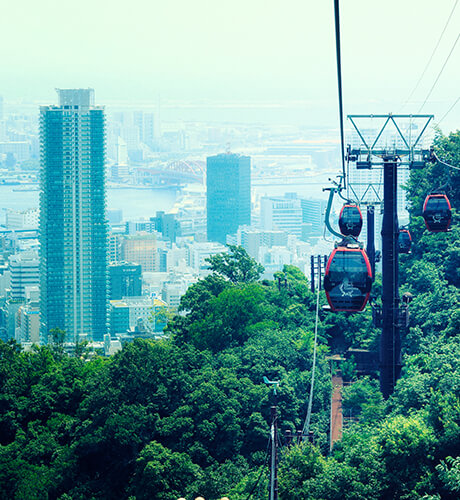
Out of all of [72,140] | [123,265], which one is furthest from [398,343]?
[123,265]

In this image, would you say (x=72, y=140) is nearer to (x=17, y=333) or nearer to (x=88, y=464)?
(x=17, y=333)

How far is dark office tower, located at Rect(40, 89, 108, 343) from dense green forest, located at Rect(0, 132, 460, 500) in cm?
8602

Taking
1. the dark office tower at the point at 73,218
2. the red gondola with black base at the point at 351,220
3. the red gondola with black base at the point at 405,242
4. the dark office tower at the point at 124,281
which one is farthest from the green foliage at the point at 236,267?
the dark office tower at the point at 124,281

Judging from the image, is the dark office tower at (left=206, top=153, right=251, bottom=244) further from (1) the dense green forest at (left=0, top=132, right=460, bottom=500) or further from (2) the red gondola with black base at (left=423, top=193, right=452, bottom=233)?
(2) the red gondola with black base at (left=423, top=193, right=452, bottom=233)

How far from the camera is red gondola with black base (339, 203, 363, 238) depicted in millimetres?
17406

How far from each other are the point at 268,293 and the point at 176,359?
1052 cm

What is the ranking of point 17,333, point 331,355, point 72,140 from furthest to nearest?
point 17,333 → point 72,140 → point 331,355

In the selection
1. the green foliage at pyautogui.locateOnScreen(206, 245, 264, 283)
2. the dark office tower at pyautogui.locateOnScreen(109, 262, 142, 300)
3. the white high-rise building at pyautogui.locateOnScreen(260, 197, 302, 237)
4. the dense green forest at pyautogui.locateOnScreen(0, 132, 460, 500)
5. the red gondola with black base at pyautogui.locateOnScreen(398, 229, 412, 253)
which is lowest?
the dark office tower at pyautogui.locateOnScreen(109, 262, 142, 300)

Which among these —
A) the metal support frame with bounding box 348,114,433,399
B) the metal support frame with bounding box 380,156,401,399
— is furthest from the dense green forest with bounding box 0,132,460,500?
the metal support frame with bounding box 348,114,433,399

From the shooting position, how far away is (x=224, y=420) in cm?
2080

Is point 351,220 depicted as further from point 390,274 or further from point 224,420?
point 224,420

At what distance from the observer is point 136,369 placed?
2183 cm

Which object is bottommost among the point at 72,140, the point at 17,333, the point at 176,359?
the point at 17,333

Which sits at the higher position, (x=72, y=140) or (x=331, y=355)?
(x=72, y=140)
